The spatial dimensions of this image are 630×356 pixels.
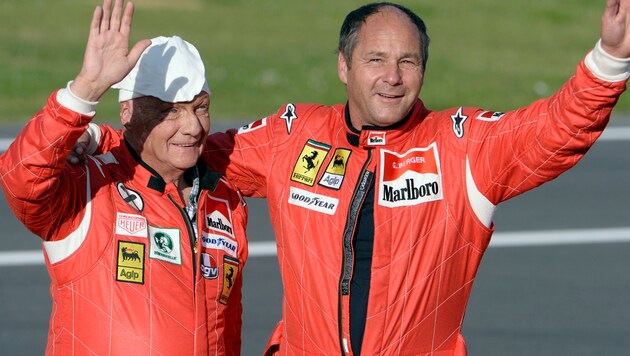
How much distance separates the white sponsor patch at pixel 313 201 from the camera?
195 inches

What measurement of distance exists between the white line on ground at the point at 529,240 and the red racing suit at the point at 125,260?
16.9 ft

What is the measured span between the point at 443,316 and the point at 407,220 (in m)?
0.46

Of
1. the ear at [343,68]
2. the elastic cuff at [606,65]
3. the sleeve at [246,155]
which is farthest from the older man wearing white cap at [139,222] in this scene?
the elastic cuff at [606,65]

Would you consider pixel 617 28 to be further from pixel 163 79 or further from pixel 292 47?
pixel 292 47

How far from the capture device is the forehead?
500 cm

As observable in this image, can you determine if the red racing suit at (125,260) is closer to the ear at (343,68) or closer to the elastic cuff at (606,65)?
the ear at (343,68)

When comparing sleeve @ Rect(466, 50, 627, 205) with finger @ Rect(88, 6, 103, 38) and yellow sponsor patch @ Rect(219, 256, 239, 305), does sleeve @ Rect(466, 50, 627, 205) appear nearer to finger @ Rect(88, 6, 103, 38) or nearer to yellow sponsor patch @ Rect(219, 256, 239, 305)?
yellow sponsor patch @ Rect(219, 256, 239, 305)

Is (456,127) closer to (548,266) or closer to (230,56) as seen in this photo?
(548,266)

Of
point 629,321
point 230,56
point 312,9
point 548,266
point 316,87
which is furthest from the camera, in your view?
point 312,9

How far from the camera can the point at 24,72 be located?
15695 millimetres

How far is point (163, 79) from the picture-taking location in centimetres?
494

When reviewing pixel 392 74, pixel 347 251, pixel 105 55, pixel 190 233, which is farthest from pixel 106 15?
pixel 347 251

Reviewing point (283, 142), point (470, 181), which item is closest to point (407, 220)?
point (470, 181)

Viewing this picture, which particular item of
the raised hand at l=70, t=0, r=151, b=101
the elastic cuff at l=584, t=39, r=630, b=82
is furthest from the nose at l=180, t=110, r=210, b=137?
the elastic cuff at l=584, t=39, r=630, b=82
